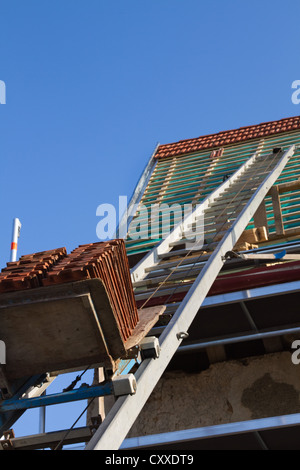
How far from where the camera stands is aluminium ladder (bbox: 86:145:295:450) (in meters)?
3.20

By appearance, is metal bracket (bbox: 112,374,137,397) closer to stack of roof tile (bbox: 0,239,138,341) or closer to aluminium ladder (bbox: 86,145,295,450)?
aluminium ladder (bbox: 86,145,295,450)

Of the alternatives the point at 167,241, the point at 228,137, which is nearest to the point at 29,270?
the point at 167,241

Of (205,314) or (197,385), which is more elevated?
(205,314)

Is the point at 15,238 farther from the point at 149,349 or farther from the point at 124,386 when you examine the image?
the point at 124,386

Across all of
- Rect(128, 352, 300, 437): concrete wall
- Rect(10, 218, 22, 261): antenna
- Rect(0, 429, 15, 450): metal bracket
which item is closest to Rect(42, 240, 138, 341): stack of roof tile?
Rect(0, 429, 15, 450): metal bracket

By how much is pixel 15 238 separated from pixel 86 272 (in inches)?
234

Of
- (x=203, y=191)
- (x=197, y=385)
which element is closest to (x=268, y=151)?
(x=203, y=191)

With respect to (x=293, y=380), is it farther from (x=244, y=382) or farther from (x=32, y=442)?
(x=32, y=442)

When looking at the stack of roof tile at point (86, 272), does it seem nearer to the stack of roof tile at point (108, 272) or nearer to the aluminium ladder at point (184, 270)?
the stack of roof tile at point (108, 272)

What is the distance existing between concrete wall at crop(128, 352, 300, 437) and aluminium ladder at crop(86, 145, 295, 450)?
3.02ft

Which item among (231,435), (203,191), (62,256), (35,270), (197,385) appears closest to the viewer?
(35,270)

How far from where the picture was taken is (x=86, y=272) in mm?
3555

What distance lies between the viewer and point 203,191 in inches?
447

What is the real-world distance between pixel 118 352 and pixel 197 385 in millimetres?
2792
